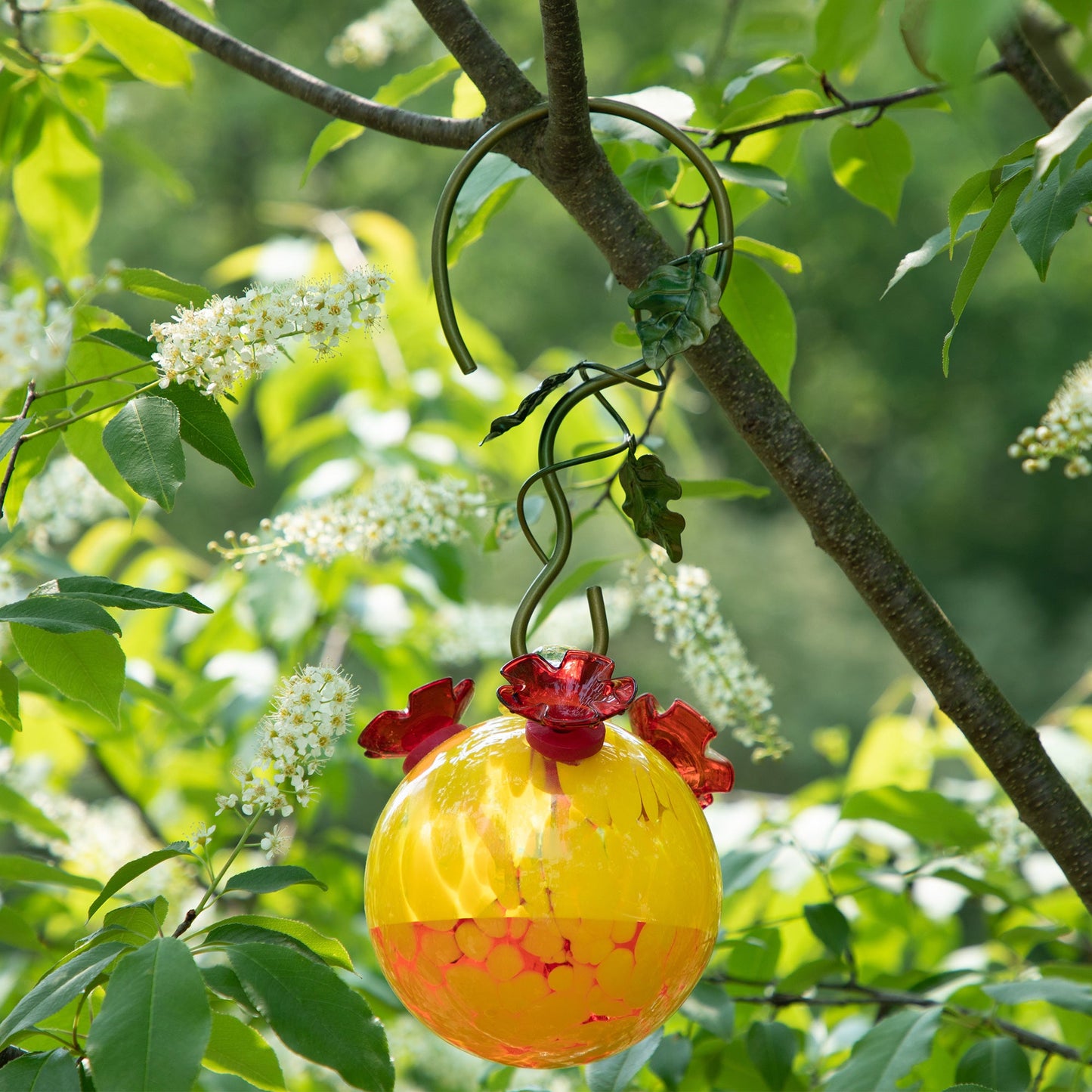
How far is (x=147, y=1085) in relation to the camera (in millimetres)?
301

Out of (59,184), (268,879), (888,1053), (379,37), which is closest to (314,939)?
(268,879)

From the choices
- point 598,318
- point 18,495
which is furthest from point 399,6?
point 598,318

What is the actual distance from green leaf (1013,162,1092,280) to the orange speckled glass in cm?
22

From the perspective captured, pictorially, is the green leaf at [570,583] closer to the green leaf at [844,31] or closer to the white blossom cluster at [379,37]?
the green leaf at [844,31]

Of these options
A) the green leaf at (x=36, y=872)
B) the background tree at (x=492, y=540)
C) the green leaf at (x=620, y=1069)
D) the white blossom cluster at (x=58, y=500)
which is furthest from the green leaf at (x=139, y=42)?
the green leaf at (x=620, y=1069)

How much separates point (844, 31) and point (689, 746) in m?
0.25

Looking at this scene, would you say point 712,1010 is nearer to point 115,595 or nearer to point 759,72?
point 115,595

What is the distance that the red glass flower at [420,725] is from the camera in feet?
1.34

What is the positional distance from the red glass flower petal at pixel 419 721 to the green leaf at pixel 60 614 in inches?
3.9

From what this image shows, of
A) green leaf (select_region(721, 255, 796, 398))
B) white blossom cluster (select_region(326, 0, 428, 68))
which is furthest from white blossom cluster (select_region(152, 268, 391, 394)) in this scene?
white blossom cluster (select_region(326, 0, 428, 68))

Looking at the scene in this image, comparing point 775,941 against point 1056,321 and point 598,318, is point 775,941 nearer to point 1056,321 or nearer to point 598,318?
point 598,318

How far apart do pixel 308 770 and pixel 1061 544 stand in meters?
4.43

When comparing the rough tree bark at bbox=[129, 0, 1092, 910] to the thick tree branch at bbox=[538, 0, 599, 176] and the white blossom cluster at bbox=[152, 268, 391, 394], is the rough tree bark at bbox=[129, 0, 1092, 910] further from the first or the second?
the white blossom cluster at bbox=[152, 268, 391, 394]

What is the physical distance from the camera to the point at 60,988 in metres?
0.35
